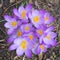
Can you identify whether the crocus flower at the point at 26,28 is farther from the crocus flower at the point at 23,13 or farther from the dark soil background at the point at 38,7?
the dark soil background at the point at 38,7

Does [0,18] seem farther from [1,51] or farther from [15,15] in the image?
[15,15]

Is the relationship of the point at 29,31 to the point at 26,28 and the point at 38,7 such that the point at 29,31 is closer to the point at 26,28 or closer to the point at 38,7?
the point at 26,28

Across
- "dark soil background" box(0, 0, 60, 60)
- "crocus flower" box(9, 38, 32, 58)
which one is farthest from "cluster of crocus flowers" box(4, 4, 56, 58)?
"dark soil background" box(0, 0, 60, 60)

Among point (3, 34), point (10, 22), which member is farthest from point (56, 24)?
point (10, 22)

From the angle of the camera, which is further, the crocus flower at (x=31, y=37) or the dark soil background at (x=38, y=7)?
the dark soil background at (x=38, y=7)

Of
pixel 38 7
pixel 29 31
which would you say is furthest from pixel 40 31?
pixel 38 7

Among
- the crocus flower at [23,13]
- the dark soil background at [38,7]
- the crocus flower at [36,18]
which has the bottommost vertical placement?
the dark soil background at [38,7]

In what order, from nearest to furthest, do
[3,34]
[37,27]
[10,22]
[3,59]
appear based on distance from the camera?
[37,27] < [10,22] < [3,59] < [3,34]

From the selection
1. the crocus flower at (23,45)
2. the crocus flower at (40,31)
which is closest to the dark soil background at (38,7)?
the crocus flower at (23,45)
